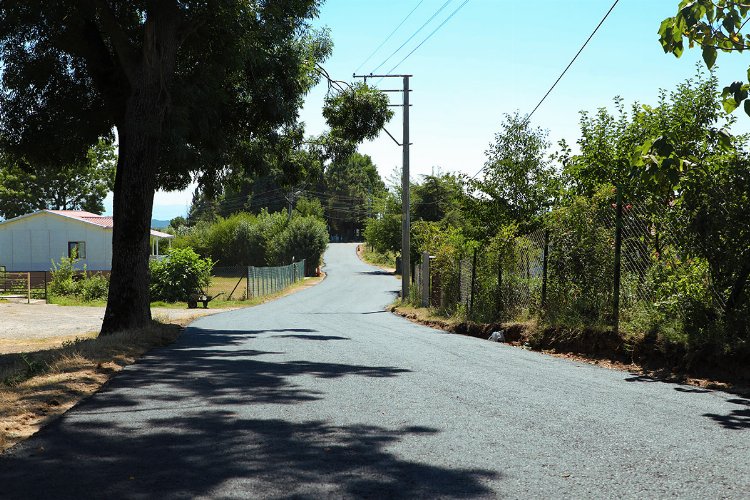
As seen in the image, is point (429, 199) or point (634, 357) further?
point (429, 199)

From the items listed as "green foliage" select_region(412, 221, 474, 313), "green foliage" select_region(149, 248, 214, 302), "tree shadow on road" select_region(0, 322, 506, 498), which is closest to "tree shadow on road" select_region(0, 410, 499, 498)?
"tree shadow on road" select_region(0, 322, 506, 498)

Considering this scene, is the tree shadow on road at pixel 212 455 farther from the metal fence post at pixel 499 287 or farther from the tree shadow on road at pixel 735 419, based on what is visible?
the metal fence post at pixel 499 287

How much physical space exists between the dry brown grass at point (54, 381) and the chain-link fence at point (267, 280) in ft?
106

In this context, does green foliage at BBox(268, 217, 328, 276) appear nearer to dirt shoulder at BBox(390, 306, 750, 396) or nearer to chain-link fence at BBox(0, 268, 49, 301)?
chain-link fence at BBox(0, 268, 49, 301)

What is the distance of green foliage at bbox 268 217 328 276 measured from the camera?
76.1 metres

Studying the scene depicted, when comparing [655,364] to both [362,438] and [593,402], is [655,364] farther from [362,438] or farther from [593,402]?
[362,438]

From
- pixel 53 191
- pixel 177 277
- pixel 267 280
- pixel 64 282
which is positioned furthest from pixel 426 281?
pixel 53 191

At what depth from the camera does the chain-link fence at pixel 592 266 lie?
10.4 meters

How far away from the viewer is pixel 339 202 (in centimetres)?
13725

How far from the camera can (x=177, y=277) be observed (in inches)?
1553

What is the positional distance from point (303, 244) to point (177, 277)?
37.0 meters

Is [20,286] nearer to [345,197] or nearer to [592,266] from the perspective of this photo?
[592,266]

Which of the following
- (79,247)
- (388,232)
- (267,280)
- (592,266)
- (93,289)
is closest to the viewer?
(592,266)

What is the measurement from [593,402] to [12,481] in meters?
5.04
